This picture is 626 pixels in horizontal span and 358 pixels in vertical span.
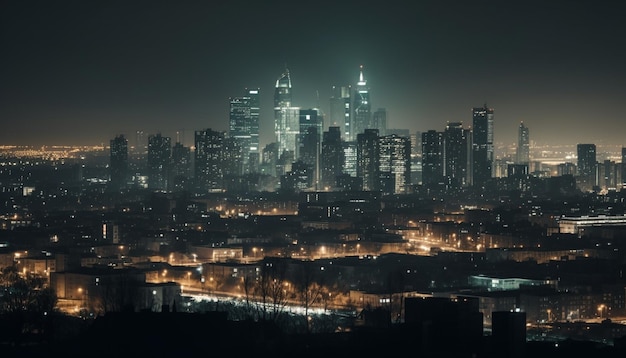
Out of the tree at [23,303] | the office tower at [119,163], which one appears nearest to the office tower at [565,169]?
the office tower at [119,163]

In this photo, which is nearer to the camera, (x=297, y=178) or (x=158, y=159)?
(x=297, y=178)

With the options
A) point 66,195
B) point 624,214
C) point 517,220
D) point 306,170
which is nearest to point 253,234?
point 517,220

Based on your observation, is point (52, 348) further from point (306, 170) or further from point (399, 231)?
point (306, 170)

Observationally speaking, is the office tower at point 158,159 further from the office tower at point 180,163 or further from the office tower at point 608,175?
the office tower at point 608,175

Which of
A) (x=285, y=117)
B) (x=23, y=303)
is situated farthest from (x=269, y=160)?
(x=23, y=303)

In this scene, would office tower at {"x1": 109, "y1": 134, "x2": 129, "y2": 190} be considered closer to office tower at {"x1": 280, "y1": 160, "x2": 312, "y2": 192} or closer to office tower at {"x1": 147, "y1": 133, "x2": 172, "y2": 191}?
office tower at {"x1": 147, "y1": 133, "x2": 172, "y2": 191}

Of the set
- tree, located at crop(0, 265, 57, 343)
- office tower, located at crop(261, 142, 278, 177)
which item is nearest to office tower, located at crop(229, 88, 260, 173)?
office tower, located at crop(261, 142, 278, 177)

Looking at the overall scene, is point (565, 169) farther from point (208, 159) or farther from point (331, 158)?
point (208, 159)
